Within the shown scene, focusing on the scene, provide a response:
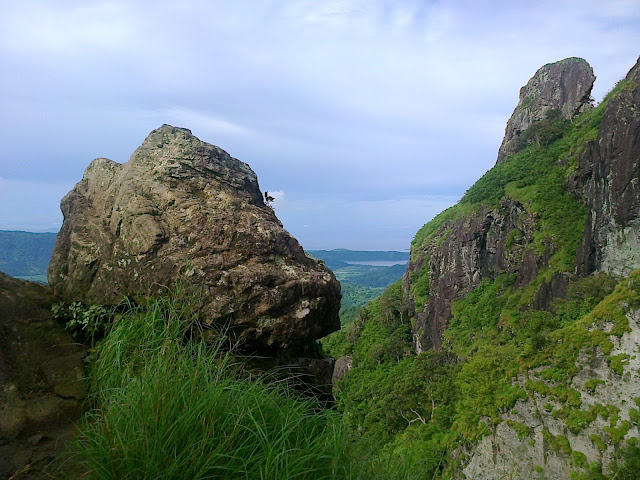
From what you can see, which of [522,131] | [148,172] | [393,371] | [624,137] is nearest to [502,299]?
[393,371]

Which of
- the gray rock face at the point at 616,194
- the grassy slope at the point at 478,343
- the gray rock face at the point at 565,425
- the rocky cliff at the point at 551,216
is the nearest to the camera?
the gray rock face at the point at 565,425

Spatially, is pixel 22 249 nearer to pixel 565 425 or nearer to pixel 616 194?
pixel 565 425

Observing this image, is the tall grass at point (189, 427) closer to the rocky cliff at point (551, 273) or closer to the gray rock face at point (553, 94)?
the rocky cliff at point (551, 273)

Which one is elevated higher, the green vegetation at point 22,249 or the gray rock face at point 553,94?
the gray rock face at point 553,94

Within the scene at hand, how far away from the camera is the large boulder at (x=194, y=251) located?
4.01m

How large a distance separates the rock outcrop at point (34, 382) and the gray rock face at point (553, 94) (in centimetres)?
8410

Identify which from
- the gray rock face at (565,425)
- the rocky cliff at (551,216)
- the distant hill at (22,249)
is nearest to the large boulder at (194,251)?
the gray rock face at (565,425)

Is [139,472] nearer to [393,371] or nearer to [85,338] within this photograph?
[85,338]

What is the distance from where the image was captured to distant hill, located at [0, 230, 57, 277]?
99069mm

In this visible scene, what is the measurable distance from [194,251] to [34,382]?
67.2 inches

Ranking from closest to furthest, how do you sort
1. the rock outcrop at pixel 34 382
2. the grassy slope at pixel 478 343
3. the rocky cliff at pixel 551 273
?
the rock outcrop at pixel 34 382
the rocky cliff at pixel 551 273
the grassy slope at pixel 478 343

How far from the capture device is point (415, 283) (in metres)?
72.4

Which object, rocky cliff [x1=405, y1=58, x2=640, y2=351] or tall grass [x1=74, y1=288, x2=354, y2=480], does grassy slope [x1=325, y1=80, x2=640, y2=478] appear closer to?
rocky cliff [x1=405, y1=58, x2=640, y2=351]

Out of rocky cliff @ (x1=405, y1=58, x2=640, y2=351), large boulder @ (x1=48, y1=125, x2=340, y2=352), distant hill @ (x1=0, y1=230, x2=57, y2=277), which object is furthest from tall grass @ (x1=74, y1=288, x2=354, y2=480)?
distant hill @ (x1=0, y1=230, x2=57, y2=277)
